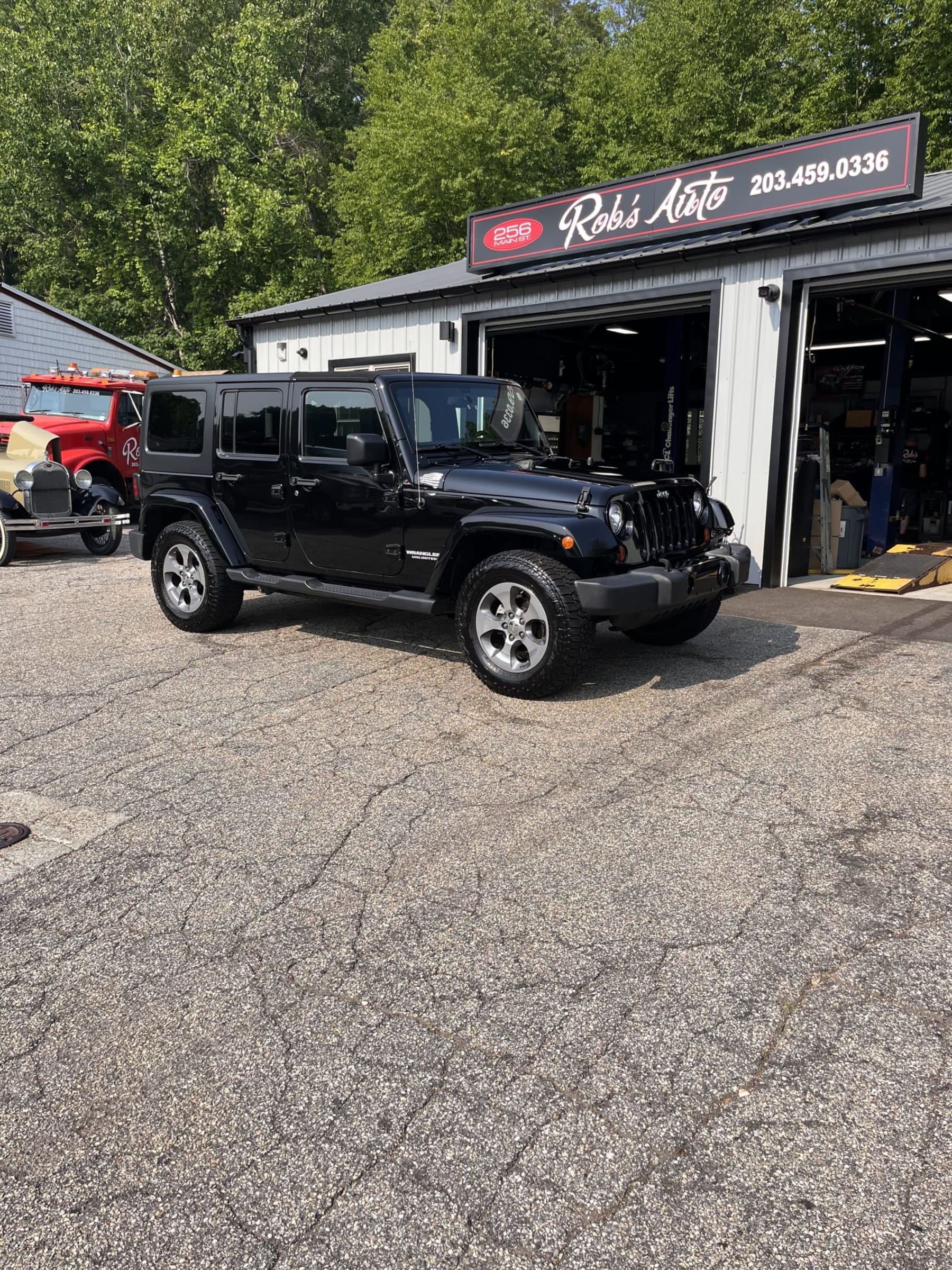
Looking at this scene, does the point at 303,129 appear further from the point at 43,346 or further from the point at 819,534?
the point at 819,534

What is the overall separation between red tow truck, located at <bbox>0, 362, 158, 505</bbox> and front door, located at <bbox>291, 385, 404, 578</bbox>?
863 cm

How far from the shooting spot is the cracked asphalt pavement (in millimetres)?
1836

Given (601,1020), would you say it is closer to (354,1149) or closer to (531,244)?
(354,1149)

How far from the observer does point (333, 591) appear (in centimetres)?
621

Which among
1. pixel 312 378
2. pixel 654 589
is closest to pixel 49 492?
pixel 312 378

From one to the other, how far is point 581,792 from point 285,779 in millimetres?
1386

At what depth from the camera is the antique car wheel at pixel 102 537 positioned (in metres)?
11.8

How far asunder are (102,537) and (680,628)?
8.91 m

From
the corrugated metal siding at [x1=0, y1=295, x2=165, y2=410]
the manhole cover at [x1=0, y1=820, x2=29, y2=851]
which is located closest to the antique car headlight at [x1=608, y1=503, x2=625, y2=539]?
the manhole cover at [x1=0, y1=820, x2=29, y2=851]

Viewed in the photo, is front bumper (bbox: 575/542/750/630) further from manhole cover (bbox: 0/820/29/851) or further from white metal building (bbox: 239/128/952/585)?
white metal building (bbox: 239/128/952/585)

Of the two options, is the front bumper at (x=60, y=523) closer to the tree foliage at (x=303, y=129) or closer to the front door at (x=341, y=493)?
the front door at (x=341, y=493)

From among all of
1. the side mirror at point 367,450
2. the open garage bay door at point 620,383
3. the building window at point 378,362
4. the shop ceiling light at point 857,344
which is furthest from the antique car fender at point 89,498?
the shop ceiling light at point 857,344

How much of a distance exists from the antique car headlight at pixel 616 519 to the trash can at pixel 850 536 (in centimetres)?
682

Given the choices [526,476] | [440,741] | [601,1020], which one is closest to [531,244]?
[526,476]
